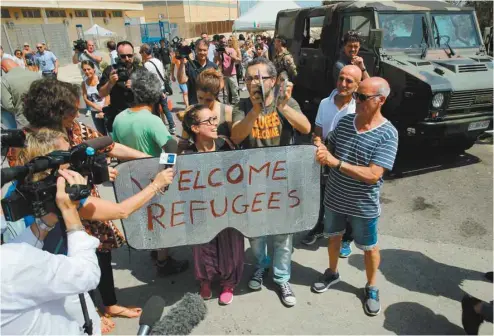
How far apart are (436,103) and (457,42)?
186cm

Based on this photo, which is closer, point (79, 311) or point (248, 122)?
point (79, 311)

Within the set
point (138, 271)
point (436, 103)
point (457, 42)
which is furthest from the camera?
point (457, 42)

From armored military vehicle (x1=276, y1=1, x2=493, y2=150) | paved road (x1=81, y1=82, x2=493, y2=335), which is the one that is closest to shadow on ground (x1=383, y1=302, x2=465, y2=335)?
paved road (x1=81, y1=82, x2=493, y2=335)

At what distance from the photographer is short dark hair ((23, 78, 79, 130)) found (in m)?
2.03

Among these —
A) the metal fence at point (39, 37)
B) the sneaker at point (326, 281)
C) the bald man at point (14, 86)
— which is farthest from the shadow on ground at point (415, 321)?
the metal fence at point (39, 37)

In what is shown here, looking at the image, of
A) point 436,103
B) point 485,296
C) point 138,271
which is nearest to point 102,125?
point 138,271

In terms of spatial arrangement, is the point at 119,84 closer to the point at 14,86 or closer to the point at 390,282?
the point at 14,86

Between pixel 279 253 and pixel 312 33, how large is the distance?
6405mm

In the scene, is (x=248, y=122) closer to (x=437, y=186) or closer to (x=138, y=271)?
(x=138, y=271)

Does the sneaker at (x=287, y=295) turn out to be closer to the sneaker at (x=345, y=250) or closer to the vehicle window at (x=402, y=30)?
the sneaker at (x=345, y=250)

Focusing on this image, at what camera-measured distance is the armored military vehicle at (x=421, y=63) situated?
457 cm

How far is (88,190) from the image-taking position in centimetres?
139

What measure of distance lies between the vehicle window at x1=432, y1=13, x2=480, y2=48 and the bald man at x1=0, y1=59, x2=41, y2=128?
19.5 feet

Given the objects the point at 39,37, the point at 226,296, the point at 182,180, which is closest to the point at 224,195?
the point at 182,180
